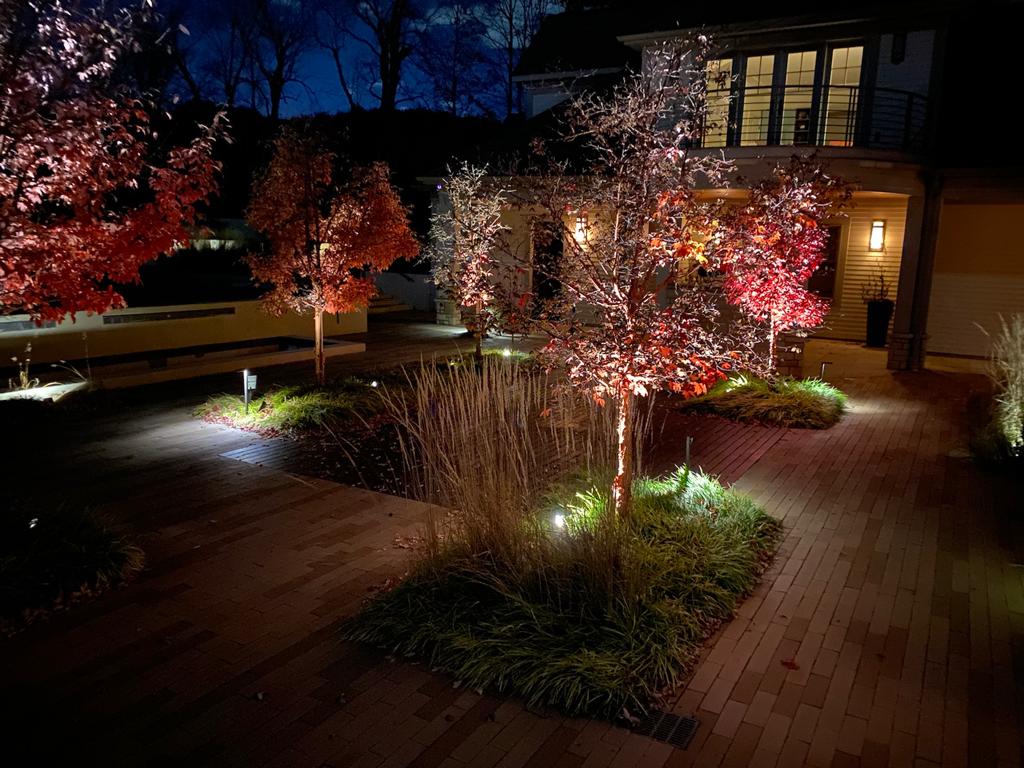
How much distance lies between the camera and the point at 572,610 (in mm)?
4066

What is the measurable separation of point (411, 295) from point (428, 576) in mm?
18369

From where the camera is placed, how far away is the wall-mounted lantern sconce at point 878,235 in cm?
1463

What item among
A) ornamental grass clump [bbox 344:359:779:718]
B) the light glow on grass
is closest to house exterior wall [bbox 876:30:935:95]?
ornamental grass clump [bbox 344:359:779:718]

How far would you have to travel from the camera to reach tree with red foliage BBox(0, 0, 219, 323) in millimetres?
4434

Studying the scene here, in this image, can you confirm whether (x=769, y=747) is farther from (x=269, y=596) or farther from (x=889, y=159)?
(x=889, y=159)

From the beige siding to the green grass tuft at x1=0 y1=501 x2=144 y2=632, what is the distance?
1336 cm

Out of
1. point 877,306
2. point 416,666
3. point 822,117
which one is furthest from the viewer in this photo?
point 877,306

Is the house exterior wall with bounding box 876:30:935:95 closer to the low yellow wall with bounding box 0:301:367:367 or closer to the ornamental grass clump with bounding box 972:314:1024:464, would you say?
the ornamental grass clump with bounding box 972:314:1024:464

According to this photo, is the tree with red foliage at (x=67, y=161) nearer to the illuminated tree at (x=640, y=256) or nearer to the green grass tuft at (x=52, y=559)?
the green grass tuft at (x=52, y=559)

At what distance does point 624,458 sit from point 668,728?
2.17m

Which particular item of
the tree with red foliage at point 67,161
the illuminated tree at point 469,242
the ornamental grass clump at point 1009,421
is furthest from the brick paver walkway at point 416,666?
the illuminated tree at point 469,242

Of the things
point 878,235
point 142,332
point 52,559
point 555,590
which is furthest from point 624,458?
point 878,235

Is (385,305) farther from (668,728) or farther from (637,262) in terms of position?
(668,728)

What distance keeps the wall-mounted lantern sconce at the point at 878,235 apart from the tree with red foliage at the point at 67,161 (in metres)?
13.7
